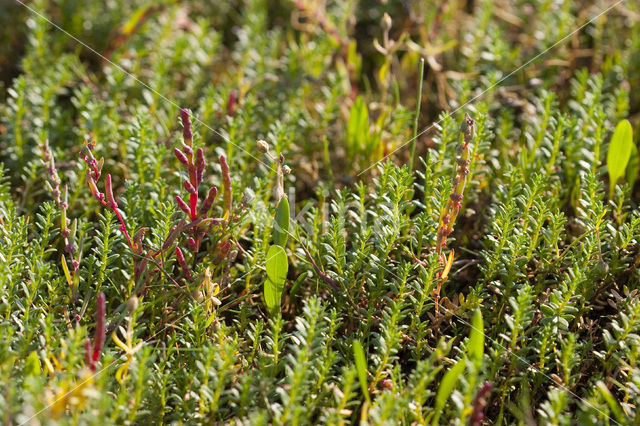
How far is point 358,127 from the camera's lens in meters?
2.69

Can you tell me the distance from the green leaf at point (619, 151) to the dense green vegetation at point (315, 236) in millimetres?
10

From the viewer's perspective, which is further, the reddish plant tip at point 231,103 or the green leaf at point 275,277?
the reddish plant tip at point 231,103

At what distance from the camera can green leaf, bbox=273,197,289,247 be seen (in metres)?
2.08

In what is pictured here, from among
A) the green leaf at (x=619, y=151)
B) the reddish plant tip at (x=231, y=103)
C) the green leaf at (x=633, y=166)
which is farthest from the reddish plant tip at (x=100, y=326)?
the green leaf at (x=633, y=166)

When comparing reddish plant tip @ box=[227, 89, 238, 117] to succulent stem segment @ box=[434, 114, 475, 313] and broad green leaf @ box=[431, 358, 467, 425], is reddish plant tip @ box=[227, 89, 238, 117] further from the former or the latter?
broad green leaf @ box=[431, 358, 467, 425]

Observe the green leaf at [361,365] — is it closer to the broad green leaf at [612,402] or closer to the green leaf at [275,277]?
the green leaf at [275,277]

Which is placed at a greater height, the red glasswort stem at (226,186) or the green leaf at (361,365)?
the red glasswort stem at (226,186)

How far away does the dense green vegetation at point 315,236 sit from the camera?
5.90 ft

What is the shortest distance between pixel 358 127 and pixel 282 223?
29.3 inches

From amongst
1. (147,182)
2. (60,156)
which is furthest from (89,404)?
(60,156)

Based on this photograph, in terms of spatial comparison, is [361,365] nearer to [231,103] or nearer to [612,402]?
[612,402]

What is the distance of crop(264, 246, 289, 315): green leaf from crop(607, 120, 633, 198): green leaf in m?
1.23

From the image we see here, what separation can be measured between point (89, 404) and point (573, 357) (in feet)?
4.18

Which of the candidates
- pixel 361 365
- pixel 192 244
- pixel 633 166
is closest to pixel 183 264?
pixel 192 244
